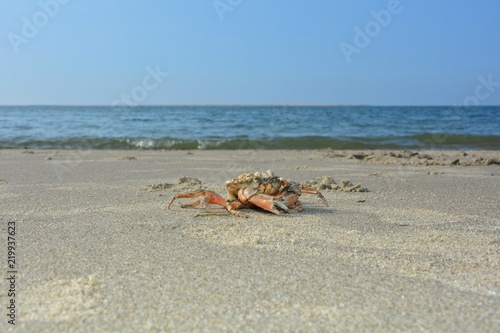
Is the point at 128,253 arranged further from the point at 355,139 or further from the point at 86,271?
the point at 355,139

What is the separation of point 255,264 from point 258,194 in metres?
1.30

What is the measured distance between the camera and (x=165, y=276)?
2.40m

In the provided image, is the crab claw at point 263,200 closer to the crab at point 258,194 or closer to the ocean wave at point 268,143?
the crab at point 258,194

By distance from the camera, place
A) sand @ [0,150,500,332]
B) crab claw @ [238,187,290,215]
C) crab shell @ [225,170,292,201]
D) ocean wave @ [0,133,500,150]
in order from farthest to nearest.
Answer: ocean wave @ [0,133,500,150] < crab shell @ [225,170,292,201] < crab claw @ [238,187,290,215] < sand @ [0,150,500,332]

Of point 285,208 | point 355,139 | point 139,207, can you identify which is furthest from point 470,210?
point 355,139

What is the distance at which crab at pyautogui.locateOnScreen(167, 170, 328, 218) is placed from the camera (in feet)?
12.5

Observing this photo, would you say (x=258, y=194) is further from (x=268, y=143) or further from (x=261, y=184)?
(x=268, y=143)

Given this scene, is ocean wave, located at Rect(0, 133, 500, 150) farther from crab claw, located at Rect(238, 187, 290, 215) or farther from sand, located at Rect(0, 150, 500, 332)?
crab claw, located at Rect(238, 187, 290, 215)

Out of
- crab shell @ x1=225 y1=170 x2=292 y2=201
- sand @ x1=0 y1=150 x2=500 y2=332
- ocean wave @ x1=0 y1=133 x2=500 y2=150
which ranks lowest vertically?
ocean wave @ x1=0 y1=133 x2=500 y2=150

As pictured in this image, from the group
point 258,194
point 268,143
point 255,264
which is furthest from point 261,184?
point 268,143

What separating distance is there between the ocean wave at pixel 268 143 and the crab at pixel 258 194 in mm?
9745

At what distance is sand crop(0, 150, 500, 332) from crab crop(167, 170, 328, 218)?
0.10 m

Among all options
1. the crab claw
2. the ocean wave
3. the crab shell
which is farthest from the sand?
the ocean wave

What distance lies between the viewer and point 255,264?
2607mm
